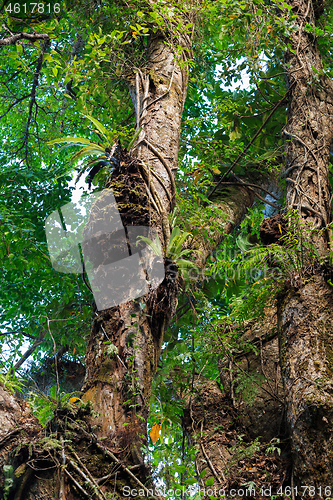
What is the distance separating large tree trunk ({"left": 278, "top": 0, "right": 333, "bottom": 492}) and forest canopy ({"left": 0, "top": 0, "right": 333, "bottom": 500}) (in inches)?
0.4

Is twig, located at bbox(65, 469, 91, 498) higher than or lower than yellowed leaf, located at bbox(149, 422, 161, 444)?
lower

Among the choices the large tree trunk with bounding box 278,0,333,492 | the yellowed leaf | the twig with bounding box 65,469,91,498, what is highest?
the large tree trunk with bounding box 278,0,333,492

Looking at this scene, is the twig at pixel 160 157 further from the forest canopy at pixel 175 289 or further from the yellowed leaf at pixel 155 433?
the yellowed leaf at pixel 155 433

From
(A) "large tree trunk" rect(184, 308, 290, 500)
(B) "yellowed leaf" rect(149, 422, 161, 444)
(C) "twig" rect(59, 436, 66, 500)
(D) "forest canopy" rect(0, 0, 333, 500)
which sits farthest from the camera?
(B) "yellowed leaf" rect(149, 422, 161, 444)

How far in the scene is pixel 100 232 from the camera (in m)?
2.46

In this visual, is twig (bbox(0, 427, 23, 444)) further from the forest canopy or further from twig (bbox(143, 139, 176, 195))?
twig (bbox(143, 139, 176, 195))

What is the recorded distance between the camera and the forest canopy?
1.87 metres

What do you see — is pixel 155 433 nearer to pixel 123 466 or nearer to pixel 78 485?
pixel 123 466

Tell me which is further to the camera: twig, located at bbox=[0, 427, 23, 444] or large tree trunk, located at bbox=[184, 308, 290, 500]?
large tree trunk, located at bbox=[184, 308, 290, 500]

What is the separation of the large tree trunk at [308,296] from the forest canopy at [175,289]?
0.4 inches

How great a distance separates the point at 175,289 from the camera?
257 centimetres

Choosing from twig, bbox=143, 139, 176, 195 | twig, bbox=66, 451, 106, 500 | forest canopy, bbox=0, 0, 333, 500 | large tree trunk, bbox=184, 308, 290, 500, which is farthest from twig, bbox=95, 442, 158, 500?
twig, bbox=143, 139, 176, 195

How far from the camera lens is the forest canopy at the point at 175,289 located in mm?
1868

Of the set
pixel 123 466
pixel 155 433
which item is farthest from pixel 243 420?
pixel 123 466
